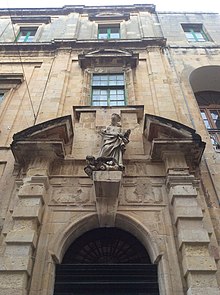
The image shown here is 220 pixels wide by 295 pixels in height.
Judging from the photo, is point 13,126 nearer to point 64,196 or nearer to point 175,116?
point 64,196

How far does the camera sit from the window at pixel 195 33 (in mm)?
16036

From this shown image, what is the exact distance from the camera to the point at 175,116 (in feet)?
34.0

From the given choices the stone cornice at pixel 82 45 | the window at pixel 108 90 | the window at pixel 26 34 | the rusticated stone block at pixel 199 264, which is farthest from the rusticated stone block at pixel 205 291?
the window at pixel 26 34

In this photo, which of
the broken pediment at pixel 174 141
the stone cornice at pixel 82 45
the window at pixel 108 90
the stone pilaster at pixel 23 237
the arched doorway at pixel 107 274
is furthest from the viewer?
the stone cornice at pixel 82 45

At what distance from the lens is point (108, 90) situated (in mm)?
12250

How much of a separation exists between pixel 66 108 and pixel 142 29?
8053 millimetres

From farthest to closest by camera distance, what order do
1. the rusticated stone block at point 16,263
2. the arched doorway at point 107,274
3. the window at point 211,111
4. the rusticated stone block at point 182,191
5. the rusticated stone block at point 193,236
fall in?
the window at point 211,111, the rusticated stone block at point 182,191, the arched doorway at point 107,274, the rusticated stone block at point 193,236, the rusticated stone block at point 16,263

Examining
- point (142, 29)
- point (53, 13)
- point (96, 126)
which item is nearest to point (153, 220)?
point (96, 126)

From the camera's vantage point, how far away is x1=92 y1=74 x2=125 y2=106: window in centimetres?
1163

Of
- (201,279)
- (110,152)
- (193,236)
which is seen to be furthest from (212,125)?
(201,279)

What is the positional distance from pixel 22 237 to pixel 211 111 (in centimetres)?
928

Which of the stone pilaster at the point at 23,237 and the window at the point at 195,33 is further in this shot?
the window at the point at 195,33

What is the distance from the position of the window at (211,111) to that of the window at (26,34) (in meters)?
9.33

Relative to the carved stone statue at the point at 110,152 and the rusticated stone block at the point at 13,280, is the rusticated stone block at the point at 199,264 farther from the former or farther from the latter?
the rusticated stone block at the point at 13,280
